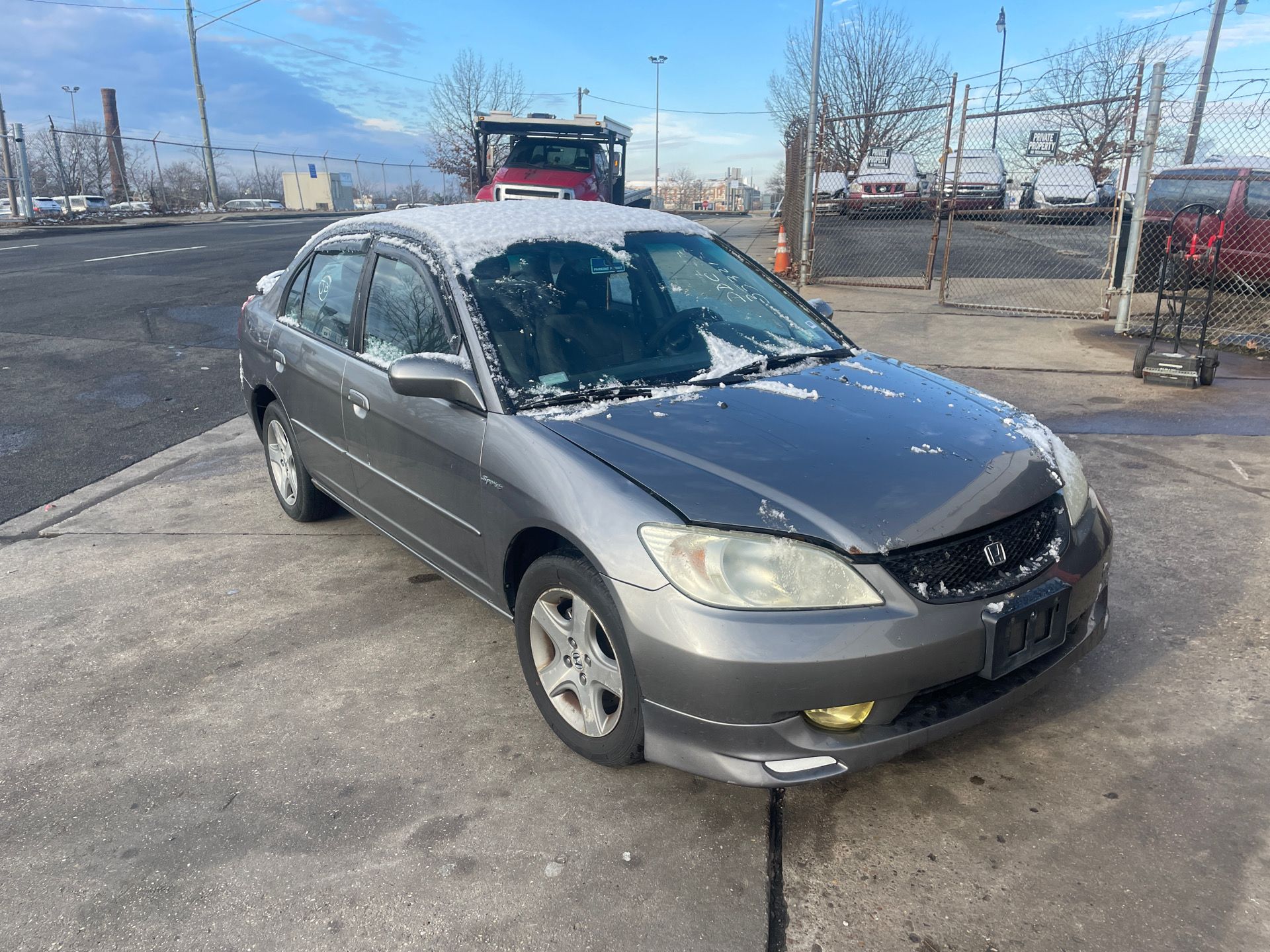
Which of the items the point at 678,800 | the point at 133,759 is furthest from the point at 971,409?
the point at 133,759

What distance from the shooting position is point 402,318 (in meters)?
3.51

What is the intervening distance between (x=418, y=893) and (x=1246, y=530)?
4082 mm

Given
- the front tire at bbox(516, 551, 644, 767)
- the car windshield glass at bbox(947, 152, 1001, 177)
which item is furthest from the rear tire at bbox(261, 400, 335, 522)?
the car windshield glass at bbox(947, 152, 1001, 177)

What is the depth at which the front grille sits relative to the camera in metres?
2.30

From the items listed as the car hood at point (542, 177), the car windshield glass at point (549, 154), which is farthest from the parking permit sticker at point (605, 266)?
the car windshield glass at point (549, 154)

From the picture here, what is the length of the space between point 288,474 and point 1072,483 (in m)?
3.68

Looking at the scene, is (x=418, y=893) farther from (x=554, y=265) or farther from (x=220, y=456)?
(x=220, y=456)

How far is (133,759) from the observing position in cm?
284

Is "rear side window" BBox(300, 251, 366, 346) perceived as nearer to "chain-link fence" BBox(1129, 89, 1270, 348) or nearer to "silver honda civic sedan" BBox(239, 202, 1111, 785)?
"silver honda civic sedan" BBox(239, 202, 1111, 785)

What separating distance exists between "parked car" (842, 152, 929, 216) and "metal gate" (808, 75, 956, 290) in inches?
1.0

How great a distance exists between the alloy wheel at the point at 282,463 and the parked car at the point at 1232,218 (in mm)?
8861

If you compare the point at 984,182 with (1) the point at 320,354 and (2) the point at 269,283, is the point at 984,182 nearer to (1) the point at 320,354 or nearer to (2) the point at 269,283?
(2) the point at 269,283

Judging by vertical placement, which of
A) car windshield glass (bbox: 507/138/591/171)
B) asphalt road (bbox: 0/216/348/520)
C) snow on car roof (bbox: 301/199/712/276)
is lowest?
asphalt road (bbox: 0/216/348/520)

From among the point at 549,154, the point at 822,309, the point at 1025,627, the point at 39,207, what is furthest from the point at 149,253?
the point at 39,207
